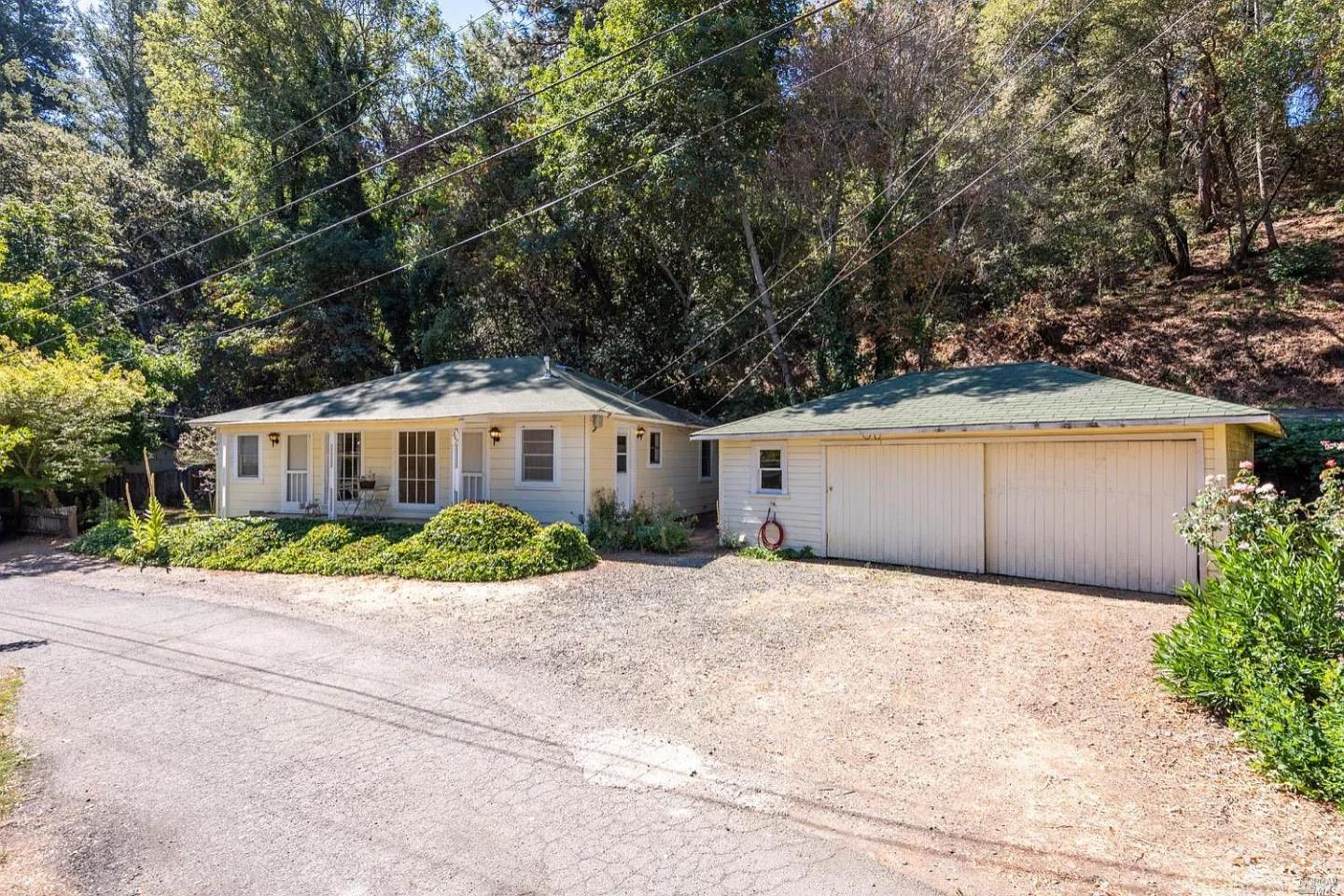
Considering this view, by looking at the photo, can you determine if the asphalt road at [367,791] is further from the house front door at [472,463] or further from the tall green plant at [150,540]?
the house front door at [472,463]

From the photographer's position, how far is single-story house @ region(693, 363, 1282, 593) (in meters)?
8.68

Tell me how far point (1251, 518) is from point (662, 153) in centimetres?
1398

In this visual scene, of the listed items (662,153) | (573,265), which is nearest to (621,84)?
(662,153)

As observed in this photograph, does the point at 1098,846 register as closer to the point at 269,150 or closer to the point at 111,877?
the point at 111,877

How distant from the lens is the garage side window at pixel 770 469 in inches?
475

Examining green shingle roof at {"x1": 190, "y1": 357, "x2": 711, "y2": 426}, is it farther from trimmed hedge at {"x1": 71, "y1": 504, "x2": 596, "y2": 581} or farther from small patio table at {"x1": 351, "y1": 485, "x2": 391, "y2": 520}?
trimmed hedge at {"x1": 71, "y1": 504, "x2": 596, "y2": 581}

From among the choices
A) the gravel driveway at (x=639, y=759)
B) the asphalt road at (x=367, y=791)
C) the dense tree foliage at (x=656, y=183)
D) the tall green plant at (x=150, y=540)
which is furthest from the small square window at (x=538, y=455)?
the asphalt road at (x=367, y=791)

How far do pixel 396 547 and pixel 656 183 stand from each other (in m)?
10.8

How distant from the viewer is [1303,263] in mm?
19250

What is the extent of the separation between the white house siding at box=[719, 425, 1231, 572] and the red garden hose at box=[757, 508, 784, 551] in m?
0.11

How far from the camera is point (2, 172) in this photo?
22.2 m

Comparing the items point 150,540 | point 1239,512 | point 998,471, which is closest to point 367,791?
point 1239,512

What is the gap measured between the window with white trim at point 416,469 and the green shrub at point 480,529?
2962 mm

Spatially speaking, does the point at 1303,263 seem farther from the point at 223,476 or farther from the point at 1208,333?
the point at 223,476
